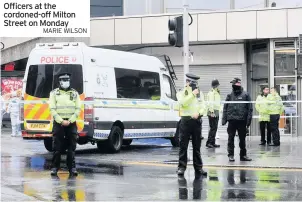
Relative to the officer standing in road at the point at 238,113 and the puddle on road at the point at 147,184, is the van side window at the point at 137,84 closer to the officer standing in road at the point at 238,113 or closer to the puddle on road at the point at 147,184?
the officer standing in road at the point at 238,113

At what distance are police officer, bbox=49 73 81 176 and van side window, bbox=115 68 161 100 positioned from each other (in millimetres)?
4675

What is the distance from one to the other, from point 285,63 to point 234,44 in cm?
223

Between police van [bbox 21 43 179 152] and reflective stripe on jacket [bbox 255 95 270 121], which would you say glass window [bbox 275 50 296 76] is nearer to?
reflective stripe on jacket [bbox 255 95 270 121]

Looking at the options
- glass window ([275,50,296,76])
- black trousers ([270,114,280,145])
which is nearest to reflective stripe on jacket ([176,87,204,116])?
black trousers ([270,114,280,145])

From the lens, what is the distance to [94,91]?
15.5 m

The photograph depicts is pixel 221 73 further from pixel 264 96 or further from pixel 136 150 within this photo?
pixel 136 150

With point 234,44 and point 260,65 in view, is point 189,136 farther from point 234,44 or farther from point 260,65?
point 234,44

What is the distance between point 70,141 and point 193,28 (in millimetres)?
14470

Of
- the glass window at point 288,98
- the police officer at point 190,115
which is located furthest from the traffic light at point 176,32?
the glass window at point 288,98

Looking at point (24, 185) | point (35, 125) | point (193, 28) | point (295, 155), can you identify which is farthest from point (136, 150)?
point (193, 28)

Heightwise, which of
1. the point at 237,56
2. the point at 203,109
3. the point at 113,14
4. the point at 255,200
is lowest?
the point at 255,200

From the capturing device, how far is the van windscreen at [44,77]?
1555 cm

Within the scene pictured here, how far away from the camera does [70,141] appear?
38.8 ft

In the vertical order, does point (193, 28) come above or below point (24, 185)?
above
